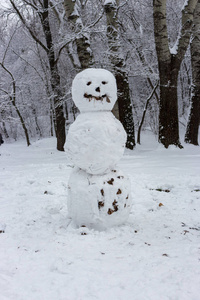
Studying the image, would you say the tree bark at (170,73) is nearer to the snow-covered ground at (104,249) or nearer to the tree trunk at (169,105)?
the tree trunk at (169,105)

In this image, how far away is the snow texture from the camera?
276cm

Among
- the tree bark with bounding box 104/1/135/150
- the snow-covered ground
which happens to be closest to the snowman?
the snow-covered ground

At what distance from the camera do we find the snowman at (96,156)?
2785mm

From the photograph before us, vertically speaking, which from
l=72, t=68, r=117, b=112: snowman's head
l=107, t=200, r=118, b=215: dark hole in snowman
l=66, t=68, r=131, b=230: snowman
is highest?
l=72, t=68, r=117, b=112: snowman's head

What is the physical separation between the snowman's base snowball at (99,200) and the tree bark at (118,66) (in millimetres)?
5199

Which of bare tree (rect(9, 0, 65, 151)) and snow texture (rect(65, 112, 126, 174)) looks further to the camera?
bare tree (rect(9, 0, 65, 151))

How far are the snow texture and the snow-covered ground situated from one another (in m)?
0.80

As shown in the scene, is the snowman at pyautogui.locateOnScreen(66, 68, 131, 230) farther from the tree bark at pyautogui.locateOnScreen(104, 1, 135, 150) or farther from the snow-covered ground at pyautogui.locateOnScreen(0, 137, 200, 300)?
the tree bark at pyautogui.locateOnScreen(104, 1, 135, 150)

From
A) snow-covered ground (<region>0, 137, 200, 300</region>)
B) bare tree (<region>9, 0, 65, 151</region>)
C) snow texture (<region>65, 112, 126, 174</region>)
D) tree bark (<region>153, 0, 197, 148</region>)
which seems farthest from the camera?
bare tree (<region>9, 0, 65, 151</region>)

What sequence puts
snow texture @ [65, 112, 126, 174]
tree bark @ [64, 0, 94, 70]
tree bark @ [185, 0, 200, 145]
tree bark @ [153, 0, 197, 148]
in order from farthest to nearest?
1. tree bark @ [185, 0, 200, 145]
2. tree bark @ [64, 0, 94, 70]
3. tree bark @ [153, 0, 197, 148]
4. snow texture @ [65, 112, 126, 174]

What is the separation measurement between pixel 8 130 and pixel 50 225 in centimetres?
2613

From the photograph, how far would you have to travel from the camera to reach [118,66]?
8.05 meters

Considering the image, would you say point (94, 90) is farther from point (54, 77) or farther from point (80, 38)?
point (54, 77)

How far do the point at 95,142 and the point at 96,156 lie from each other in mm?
169
